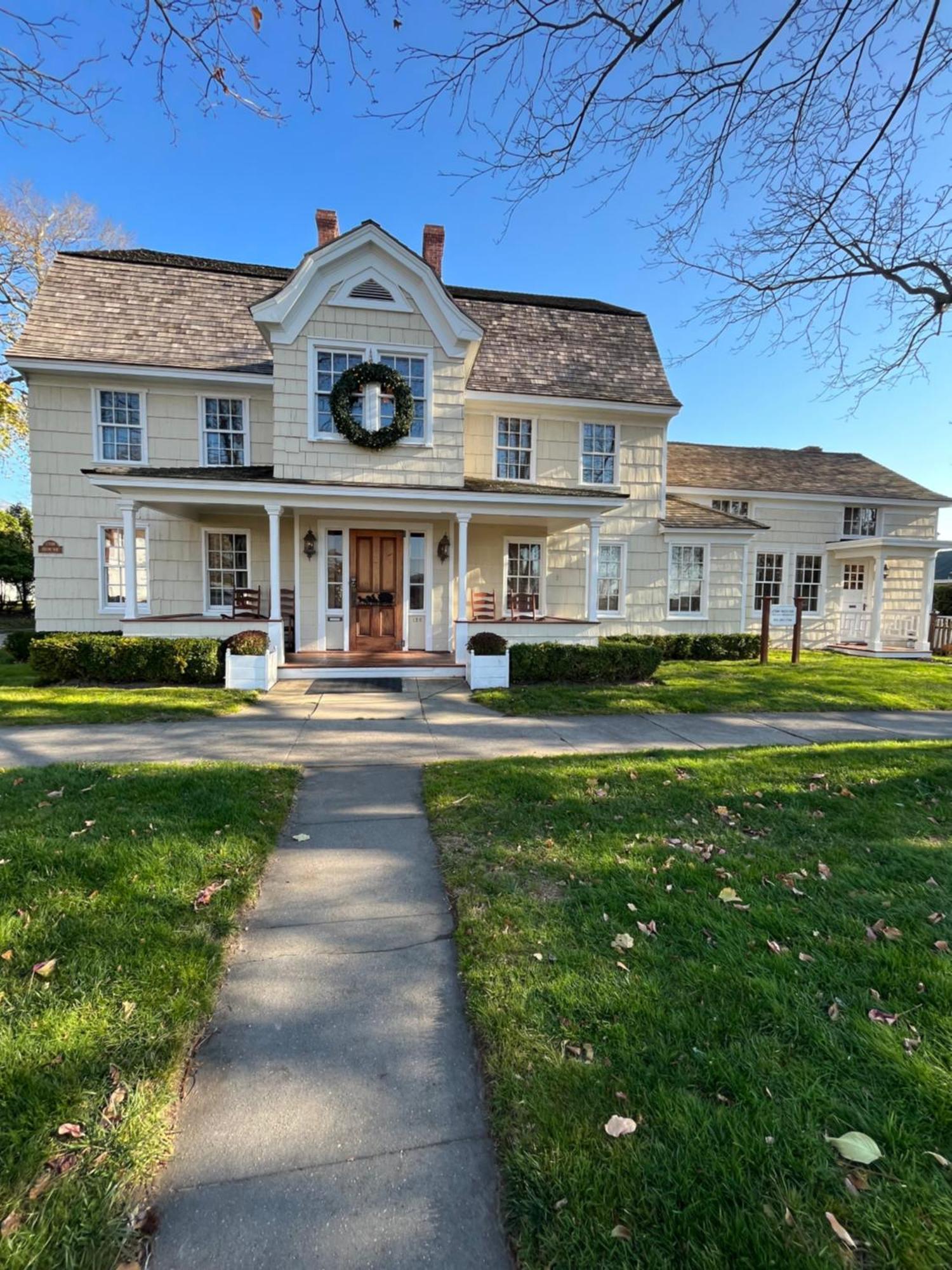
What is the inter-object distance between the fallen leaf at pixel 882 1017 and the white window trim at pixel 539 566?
12.1 meters

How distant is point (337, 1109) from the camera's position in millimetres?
1950

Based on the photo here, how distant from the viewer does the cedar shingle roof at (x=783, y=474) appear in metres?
18.0

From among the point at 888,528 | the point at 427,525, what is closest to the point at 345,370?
the point at 427,525

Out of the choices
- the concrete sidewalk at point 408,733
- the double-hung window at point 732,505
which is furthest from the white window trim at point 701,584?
the concrete sidewalk at point 408,733

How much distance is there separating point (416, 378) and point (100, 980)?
11.8 m

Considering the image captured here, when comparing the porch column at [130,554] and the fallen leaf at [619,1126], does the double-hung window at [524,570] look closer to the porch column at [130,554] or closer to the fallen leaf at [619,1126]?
the porch column at [130,554]

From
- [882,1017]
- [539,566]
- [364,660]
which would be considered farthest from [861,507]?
[882,1017]

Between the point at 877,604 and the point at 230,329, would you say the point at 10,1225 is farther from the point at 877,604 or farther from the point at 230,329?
the point at 877,604

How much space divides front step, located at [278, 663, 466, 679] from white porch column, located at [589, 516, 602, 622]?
312 cm

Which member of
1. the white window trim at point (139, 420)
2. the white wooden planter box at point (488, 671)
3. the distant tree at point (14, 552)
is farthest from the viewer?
the distant tree at point (14, 552)

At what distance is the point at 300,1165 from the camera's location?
5.75 feet

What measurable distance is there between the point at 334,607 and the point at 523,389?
22.5 ft

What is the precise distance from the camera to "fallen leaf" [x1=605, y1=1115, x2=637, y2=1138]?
5.73 feet

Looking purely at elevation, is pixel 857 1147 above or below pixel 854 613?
below
